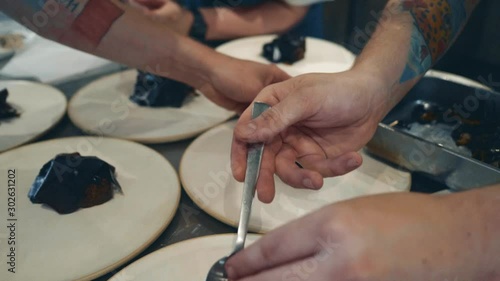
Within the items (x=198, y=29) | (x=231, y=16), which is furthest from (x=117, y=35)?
(x=231, y=16)

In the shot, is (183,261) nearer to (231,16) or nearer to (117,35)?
(117,35)

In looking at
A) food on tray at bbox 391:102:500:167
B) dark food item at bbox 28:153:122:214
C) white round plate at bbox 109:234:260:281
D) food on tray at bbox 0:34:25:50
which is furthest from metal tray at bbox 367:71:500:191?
food on tray at bbox 0:34:25:50

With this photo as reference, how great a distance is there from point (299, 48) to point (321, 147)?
2.00 feet

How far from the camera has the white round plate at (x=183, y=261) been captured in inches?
29.3

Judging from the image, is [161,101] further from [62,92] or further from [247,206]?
[247,206]

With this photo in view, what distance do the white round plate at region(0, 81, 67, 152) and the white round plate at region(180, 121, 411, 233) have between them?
44 cm

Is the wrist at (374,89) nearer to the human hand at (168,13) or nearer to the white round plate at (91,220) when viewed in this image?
the white round plate at (91,220)

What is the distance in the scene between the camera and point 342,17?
8.96 feet

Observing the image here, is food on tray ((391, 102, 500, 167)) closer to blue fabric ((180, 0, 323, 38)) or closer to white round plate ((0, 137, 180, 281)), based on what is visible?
white round plate ((0, 137, 180, 281))

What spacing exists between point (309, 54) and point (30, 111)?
93 centimetres

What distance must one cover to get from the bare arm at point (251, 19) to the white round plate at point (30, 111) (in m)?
0.68

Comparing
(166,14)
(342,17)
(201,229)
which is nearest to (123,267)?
(201,229)

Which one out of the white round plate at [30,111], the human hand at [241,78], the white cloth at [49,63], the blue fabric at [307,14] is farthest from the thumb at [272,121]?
the blue fabric at [307,14]

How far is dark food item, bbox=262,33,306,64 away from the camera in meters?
1.46
